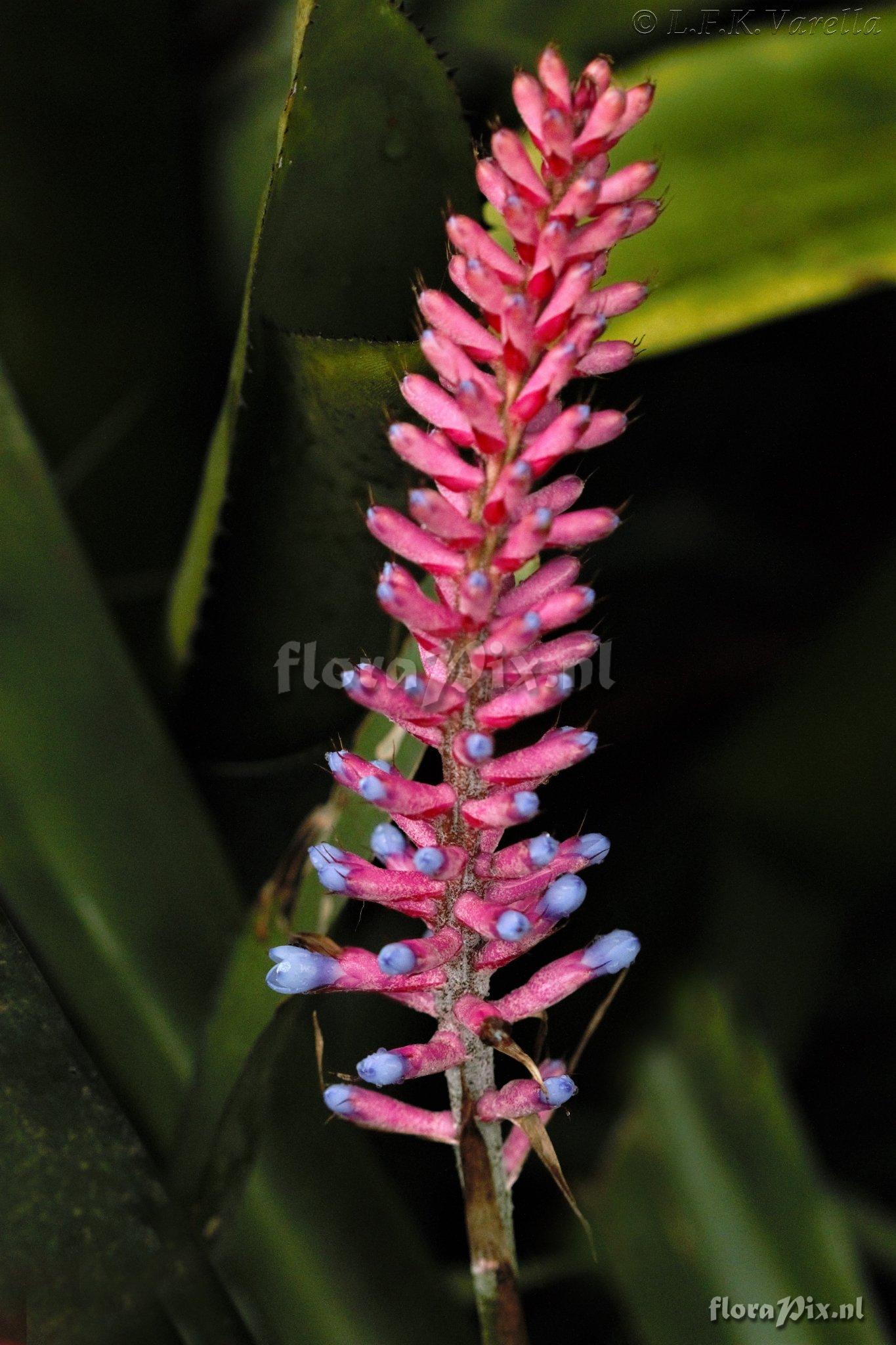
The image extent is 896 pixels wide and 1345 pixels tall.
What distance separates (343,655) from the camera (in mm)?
599

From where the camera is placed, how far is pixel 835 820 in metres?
0.74

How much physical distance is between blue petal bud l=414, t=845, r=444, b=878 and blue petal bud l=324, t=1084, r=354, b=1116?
0.29 ft

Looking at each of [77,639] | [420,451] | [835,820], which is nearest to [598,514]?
[420,451]

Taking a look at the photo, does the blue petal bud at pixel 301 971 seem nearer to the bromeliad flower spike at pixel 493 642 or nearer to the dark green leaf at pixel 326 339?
the bromeliad flower spike at pixel 493 642

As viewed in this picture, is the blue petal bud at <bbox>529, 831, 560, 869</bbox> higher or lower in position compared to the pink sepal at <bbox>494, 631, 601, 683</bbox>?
lower

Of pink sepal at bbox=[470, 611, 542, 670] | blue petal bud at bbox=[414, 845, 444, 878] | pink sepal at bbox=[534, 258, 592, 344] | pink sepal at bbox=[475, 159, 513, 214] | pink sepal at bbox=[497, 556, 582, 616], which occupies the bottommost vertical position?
blue petal bud at bbox=[414, 845, 444, 878]

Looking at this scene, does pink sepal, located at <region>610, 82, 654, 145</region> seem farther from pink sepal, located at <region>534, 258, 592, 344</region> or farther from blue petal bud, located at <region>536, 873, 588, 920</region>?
blue petal bud, located at <region>536, 873, 588, 920</region>

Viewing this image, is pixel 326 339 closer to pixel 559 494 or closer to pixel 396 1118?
pixel 559 494

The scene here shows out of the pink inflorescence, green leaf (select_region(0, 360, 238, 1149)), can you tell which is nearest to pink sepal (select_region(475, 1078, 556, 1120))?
the pink inflorescence

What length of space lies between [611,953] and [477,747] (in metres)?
0.10

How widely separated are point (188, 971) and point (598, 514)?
0.34 metres

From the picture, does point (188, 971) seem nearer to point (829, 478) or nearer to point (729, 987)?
point (729, 987)

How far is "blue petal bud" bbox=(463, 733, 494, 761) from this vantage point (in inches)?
13.8

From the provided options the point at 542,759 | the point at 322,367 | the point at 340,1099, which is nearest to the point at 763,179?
the point at 322,367
